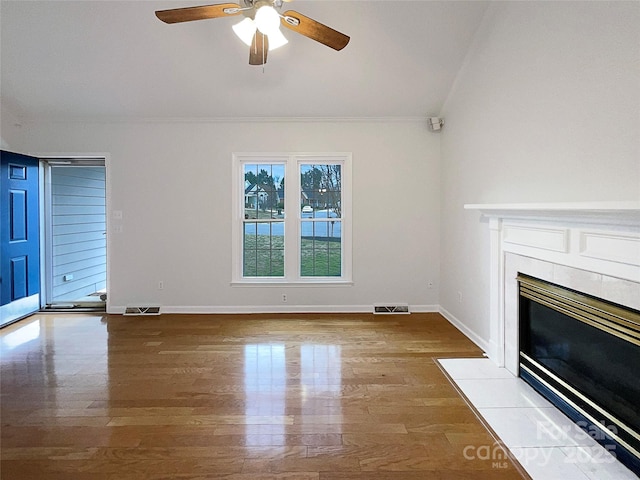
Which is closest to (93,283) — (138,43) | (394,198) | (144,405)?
(138,43)

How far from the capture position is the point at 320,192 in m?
5.28

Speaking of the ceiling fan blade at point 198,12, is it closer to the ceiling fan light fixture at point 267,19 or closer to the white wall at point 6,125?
the ceiling fan light fixture at point 267,19

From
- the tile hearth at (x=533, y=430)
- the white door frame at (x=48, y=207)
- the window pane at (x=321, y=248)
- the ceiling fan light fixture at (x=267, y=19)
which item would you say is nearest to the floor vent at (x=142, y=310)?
the white door frame at (x=48, y=207)

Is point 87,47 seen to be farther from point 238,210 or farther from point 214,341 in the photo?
point 214,341

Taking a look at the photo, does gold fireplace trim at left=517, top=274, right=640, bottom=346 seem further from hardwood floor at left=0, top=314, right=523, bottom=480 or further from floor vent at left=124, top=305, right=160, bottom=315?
floor vent at left=124, top=305, right=160, bottom=315

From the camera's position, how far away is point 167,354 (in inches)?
145

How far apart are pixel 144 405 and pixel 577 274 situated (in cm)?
299

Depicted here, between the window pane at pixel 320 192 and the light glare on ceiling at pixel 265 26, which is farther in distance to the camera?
the window pane at pixel 320 192

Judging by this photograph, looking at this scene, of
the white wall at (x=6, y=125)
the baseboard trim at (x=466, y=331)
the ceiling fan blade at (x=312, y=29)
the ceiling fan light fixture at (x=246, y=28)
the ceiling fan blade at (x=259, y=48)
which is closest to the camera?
the ceiling fan blade at (x=312, y=29)

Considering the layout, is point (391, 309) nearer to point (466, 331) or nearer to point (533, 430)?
point (466, 331)

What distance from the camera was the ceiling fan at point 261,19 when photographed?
A: 2459 mm

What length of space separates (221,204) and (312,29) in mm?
2936

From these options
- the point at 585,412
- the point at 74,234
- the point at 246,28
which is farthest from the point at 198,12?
the point at 74,234

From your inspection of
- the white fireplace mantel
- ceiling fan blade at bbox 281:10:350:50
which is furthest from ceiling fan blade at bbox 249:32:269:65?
the white fireplace mantel
